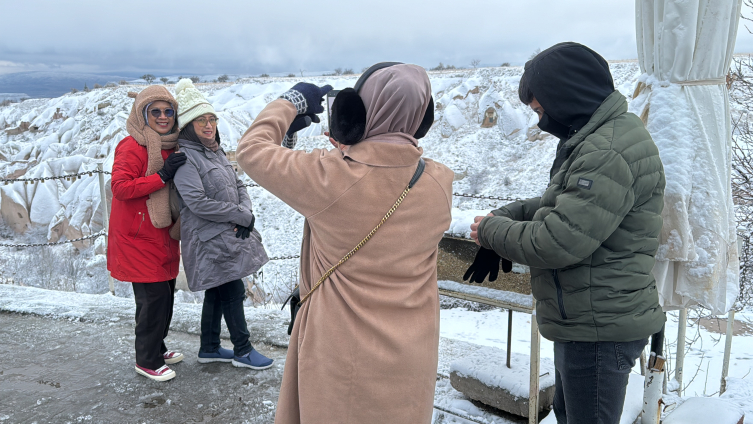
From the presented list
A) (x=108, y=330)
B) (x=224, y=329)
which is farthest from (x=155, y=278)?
(x=108, y=330)

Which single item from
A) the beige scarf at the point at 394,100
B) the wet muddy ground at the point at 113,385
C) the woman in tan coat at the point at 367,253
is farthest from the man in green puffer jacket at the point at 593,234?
the wet muddy ground at the point at 113,385

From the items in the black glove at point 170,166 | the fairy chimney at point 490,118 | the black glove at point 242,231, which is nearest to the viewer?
the black glove at point 170,166

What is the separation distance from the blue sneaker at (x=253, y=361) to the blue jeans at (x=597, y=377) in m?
2.15

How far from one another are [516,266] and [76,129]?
32696 millimetres

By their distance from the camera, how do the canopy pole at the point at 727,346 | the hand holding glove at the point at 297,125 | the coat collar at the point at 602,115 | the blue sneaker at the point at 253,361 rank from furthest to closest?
the blue sneaker at the point at 253,361 < the canopy pole at the point at 727,346 < the hand holding glove at the point at 297,125 < the coat collar at the point at 602,115

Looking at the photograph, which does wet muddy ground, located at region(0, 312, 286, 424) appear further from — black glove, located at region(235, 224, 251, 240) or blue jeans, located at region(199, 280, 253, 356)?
black glove, located at region(235, 224, 251, 240)

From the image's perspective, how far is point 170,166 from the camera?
2.93m

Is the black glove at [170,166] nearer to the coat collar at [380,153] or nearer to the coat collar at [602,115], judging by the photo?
the coat collar at [380,153]

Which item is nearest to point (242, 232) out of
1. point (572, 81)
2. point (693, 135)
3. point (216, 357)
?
point (216, 357)

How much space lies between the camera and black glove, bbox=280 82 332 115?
1817 mm

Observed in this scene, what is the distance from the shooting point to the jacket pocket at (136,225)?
9.85ft

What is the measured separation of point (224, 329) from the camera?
4.07 m

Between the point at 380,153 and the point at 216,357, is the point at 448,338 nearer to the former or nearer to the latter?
the point at 216,357

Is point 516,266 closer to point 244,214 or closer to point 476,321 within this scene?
point 244,214
